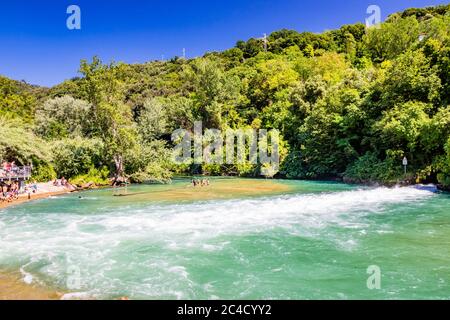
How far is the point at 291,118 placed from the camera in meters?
54.6

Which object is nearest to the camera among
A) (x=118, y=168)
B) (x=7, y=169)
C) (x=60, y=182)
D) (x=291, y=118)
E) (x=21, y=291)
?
(x=21, y=291)

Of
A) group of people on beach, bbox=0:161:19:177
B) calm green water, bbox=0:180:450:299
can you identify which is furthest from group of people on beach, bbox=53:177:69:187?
calm green water, bbox=0:180:450:299

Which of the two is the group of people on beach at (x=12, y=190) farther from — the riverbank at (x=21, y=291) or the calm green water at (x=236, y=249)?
the riverbank at (x=21, y=291)

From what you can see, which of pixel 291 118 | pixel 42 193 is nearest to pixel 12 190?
pixel 42 193

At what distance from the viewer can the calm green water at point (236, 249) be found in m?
11.3

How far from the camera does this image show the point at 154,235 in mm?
17594

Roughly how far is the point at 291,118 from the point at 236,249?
136ft

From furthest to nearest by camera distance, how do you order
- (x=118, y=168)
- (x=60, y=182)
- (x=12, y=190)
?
1. (x=118, y=168)
2. (x=60, y=182)
3. (x=12, y=190)

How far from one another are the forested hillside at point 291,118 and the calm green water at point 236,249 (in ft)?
36.8

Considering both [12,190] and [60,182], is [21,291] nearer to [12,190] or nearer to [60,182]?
[12,190]

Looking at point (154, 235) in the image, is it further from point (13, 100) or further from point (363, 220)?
point (13, 100)

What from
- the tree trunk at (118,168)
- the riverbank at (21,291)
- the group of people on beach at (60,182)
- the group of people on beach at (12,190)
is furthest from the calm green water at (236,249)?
the tree trunk at (118,168)

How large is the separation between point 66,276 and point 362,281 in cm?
896

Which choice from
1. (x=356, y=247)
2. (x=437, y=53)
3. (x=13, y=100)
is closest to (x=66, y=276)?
(x=356, y=247)
